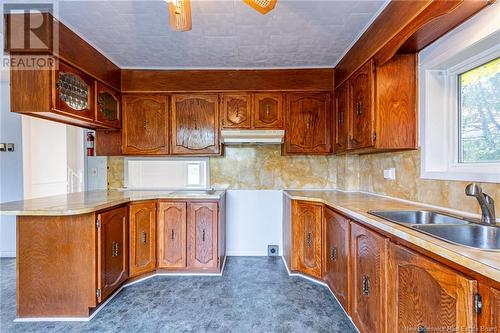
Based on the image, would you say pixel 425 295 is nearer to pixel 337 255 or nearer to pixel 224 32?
pixel 337 255

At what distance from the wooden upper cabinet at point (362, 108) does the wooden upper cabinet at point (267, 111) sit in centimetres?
82

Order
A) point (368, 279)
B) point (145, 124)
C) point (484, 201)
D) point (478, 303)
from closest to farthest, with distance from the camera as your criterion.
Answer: point (478, 303), point (484, 201), point (368, 279), point (145, 124)

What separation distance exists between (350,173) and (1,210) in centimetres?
314

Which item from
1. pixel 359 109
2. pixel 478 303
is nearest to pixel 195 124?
pixel 359 109

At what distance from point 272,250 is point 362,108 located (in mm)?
2047

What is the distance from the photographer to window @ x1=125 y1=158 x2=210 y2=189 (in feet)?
10.4

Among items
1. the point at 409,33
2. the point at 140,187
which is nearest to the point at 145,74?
the point at 140,187

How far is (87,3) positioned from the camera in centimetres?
170

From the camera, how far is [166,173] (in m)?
3.20

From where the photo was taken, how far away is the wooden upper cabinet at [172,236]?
2.60m

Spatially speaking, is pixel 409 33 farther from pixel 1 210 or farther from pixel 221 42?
pixel 1 210

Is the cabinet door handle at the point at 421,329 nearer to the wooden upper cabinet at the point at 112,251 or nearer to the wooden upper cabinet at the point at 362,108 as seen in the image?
the wooden upper cabinet at the point at 362,108

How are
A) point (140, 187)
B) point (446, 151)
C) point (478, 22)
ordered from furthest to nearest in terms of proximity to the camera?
point (140, 187)
point (446, 151)
point (478, 22)

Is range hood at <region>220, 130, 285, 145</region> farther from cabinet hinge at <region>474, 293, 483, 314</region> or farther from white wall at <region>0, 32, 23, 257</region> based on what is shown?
white wall at <region>0, 32, 23, 257</region>
